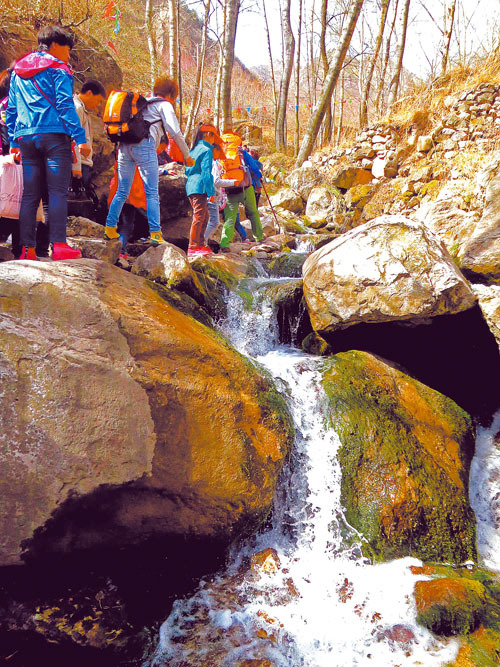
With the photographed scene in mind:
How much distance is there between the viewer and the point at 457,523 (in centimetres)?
303

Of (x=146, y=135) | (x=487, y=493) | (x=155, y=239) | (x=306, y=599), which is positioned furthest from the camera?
(x=155, y=239)

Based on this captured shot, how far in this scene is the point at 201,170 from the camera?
5.42m

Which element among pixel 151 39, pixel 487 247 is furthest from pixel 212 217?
pixel 151 39

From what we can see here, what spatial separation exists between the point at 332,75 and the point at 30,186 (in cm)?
1078

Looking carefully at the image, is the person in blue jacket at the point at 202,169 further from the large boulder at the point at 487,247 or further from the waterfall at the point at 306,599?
the waterfall at the point at 306,599

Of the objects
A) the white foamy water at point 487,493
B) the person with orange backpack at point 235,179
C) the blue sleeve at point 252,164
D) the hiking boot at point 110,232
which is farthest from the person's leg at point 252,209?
the white foamy water at point 487,493

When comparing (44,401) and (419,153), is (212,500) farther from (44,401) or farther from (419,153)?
(419,153)

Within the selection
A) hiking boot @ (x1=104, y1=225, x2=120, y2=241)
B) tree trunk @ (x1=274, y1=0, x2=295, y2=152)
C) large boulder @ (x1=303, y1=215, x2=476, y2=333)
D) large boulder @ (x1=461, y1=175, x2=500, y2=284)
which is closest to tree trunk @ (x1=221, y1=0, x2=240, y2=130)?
tree trunk @ (x1=274, y1=0, x2=295, y2=152)

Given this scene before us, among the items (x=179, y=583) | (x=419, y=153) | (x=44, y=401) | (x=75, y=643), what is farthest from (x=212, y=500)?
(x=419, y=153)

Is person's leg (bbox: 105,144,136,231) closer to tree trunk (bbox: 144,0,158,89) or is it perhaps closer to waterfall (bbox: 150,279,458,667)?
waterfall (bbox: 150,279,458,667)

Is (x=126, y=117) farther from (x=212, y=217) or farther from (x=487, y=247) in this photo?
(x=487, y=247)

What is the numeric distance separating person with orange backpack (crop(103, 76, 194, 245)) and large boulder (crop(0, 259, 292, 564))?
1.74m

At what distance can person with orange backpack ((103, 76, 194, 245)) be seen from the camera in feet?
13.8

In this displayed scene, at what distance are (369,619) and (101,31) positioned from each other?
13.2m
